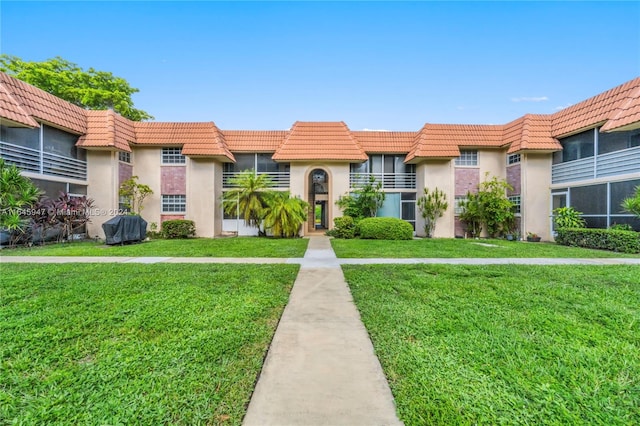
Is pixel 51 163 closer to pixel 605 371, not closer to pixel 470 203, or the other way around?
pixel 605 371

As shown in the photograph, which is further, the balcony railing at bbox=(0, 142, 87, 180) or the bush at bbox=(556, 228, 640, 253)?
the balcony railing at bbox=(0, 142, 87, 180)

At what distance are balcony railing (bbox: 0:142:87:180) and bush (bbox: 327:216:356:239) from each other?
14.4m

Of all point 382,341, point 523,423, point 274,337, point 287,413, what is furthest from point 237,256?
point 523,423

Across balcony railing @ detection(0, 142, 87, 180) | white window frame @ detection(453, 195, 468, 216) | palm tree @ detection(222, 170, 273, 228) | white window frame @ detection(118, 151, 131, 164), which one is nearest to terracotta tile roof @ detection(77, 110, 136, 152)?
white window frame @ detection(118, 151, 131, 164)

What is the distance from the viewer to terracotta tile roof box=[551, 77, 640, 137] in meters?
12.1

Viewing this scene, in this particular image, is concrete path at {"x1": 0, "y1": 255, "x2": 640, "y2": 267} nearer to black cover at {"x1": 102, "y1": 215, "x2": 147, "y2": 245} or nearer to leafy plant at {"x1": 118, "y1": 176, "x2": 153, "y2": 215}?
black cover at {"x1": 102, "y1": 215, "x2": 147, "y2": 245}

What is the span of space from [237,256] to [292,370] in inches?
297

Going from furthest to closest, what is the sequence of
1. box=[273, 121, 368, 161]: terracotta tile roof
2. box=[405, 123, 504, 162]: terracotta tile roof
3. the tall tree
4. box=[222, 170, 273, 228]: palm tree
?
1. the tall tree
2. box=[273, 121, 368, 161]: terracotta tile roof
3. box=[405, 123, 504, 162]: terracotta tile roof
4. box=[222, 170, 273, 228]: palm tree

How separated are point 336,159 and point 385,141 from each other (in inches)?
160

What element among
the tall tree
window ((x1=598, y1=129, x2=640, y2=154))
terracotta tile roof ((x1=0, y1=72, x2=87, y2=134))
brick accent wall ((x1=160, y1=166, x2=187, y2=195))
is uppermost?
the tall tree

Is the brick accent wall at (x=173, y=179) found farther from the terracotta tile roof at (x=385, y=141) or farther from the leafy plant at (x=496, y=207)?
the leafy plant at (x=496, y=207)

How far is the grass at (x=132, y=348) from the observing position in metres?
2.27

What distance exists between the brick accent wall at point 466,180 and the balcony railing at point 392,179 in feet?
8.82

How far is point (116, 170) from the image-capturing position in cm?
1634
